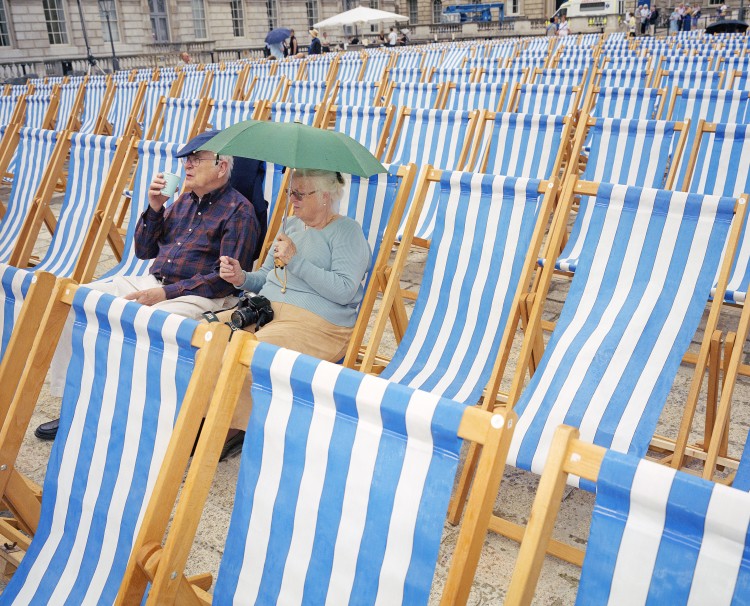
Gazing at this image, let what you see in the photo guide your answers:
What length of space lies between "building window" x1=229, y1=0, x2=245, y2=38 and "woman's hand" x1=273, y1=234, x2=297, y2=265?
106ft

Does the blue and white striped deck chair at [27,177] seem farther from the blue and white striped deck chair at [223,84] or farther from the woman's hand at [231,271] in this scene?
the blue and white striped deck chair at [223,84]

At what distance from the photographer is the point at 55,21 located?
995 inches

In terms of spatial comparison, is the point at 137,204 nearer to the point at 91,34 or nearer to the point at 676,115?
the point at 676,115

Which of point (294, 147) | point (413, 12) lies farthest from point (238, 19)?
point (294, 147)

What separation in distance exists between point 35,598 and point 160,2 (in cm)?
3132

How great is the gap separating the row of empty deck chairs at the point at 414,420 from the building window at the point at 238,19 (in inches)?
1266

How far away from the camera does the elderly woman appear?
259 centimetres

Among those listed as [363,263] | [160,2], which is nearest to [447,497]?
[363,263]

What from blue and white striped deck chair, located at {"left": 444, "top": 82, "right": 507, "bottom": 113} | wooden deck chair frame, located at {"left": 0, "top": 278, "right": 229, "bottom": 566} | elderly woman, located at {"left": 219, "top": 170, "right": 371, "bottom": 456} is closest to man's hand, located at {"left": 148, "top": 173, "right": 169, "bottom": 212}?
elderly woman, located at {"left": 219, "top": 170, "right": 371, "bottom": 456}

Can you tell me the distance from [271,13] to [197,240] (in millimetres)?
33784

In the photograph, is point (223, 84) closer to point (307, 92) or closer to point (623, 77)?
point (307, 92)

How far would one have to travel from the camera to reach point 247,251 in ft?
9.66

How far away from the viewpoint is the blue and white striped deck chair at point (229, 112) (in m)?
5.00

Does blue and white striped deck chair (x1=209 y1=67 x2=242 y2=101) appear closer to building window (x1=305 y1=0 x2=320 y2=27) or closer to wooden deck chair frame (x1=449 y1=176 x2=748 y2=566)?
wooden deck chair frame (x1=449 y1=176 x2=748 y2=566)
